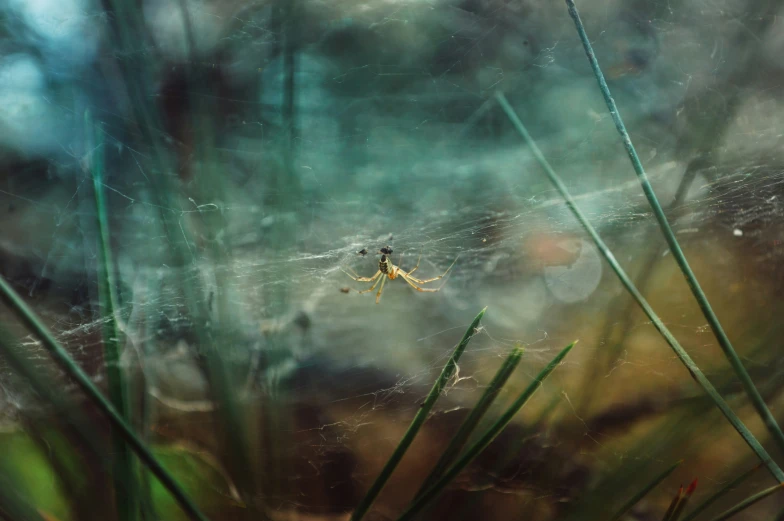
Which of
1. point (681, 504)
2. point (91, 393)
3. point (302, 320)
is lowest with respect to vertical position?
point (681, 504)

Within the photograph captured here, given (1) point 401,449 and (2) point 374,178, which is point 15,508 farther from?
(2) point 374,178

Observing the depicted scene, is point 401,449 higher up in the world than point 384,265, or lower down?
lower down

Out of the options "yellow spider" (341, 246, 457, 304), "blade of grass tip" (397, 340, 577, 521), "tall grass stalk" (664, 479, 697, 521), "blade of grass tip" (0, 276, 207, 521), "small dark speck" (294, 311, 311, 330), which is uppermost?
"yellow spider" (341, 246, 457, 304)

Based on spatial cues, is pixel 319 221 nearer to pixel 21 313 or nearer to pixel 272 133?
pixel 272 133

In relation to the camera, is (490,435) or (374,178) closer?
(490,435)

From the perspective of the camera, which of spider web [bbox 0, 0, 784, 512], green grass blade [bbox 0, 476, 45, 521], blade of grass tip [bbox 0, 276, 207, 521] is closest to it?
blade of grass tip [bbox 0, 276, 207, 521]

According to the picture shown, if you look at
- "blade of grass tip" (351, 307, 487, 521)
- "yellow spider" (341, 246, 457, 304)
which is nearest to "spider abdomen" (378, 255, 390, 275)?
"yellow spider" (341, 246, 457, 304)

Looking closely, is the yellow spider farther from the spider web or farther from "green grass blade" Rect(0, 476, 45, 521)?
"green grass blade" Rect(0, 476, 45, 521)

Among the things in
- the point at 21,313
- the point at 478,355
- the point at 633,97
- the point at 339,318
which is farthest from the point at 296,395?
the point at 633,97

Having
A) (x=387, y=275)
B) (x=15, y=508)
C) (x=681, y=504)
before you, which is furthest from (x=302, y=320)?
(x=681, y=504)
